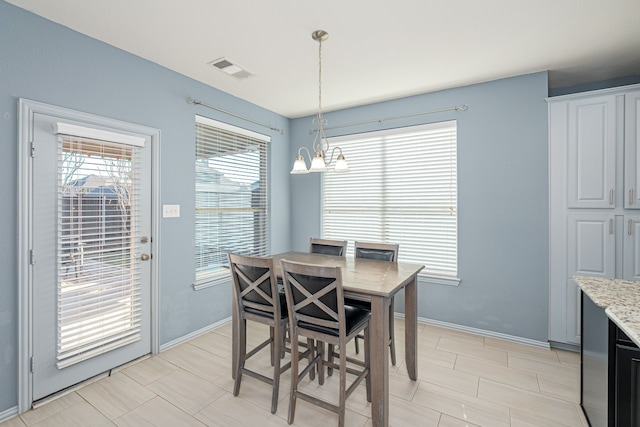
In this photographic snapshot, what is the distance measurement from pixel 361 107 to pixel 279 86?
3.92ft

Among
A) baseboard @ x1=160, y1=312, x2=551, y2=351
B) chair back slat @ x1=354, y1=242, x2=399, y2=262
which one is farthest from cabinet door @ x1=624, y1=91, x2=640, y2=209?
chair back slat @ x1=354, y1=242, x2=399, y2=262

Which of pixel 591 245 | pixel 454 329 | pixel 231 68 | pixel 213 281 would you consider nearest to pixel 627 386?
pixel 591 245

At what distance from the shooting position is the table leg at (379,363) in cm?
177

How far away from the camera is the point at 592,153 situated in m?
2.68

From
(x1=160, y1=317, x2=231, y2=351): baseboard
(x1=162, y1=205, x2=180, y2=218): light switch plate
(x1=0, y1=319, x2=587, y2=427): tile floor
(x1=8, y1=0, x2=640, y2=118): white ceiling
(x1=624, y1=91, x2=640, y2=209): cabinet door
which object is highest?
(x1=8, y1=0, x2=640, y2=118): white ceiling

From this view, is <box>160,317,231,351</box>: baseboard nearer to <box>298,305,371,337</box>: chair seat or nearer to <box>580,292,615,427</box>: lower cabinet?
<box>298,305,371,337</box>: chair seat

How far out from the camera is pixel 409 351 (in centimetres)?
236

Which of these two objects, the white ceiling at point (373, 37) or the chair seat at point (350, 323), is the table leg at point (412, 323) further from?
the white ceiling at point (373, 37)

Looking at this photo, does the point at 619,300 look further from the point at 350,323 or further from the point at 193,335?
the point at 193,335

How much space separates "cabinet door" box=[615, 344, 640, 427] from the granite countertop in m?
0.16

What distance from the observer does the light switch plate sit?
2.90 m

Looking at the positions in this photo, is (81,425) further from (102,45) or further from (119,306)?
(102,45)

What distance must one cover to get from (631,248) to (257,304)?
10.4ft

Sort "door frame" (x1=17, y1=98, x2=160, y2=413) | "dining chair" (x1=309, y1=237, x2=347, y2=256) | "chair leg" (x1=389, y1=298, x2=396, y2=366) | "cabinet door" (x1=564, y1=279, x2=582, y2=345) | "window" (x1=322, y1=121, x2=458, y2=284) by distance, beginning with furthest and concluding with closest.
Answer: "window" (x1=322, y1=121, x2=458, y2=284)
"dining chair" (x1=309, y1=237, x2=347, y2=256)
"cabinet door" (x1=564, y1=279, x2=582, y2=345)
"chair leg" (x1=389, y1=298, x2=396, y2=366)
"door frame" (x1=17, y1=98, x2=160, y2=413)
